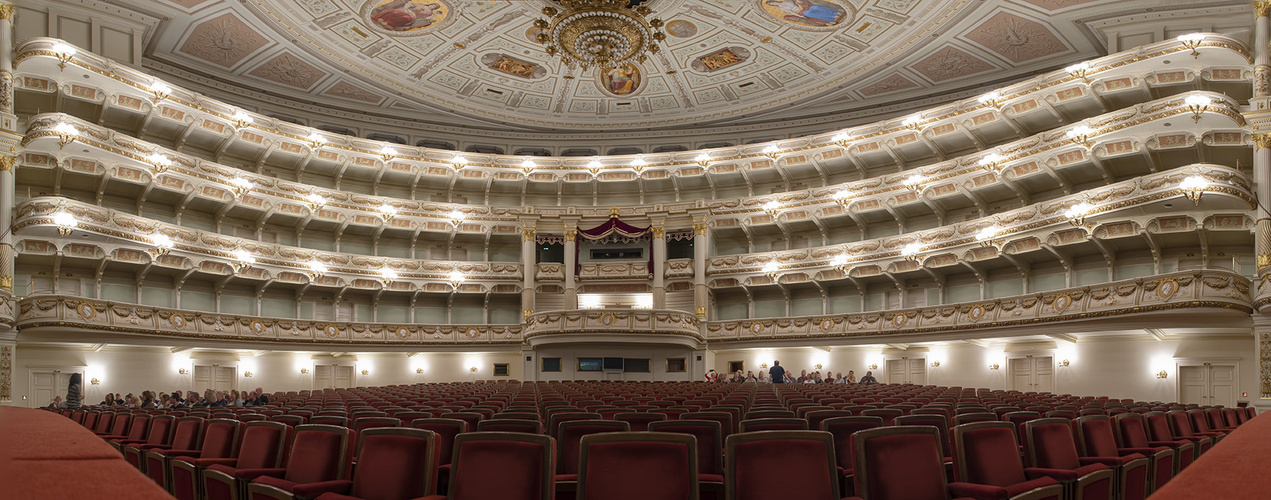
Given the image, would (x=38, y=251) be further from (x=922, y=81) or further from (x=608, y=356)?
(x=922, y=81)

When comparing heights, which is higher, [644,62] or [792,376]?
[644,62]

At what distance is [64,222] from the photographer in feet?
67.4

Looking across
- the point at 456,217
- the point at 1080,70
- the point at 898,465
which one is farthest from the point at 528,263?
the point at 898,465

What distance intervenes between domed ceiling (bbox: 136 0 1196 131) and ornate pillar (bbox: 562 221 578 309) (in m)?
5.78

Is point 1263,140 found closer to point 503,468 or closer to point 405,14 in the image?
point 503,468

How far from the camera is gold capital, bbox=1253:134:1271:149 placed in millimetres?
17875

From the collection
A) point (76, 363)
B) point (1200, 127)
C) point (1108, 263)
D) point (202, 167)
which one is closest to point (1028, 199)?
point (1108, 263)

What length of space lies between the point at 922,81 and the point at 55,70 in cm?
2811

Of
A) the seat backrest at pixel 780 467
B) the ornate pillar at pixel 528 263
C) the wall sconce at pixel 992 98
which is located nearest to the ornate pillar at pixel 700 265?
the ornate pillar at pixel 528 263

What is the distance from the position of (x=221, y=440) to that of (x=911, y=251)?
24.7 metres

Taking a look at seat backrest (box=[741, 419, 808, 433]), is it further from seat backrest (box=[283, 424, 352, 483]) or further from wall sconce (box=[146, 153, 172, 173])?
wall sconce (box=[146, 153, 172, 173])

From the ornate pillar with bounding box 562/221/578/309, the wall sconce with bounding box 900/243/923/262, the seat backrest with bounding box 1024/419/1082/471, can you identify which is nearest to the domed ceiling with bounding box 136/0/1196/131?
the ornate pillar with bounding box 562/221/578/309

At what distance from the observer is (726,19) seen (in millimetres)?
25844

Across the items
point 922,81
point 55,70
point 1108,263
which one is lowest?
point 1108,263
